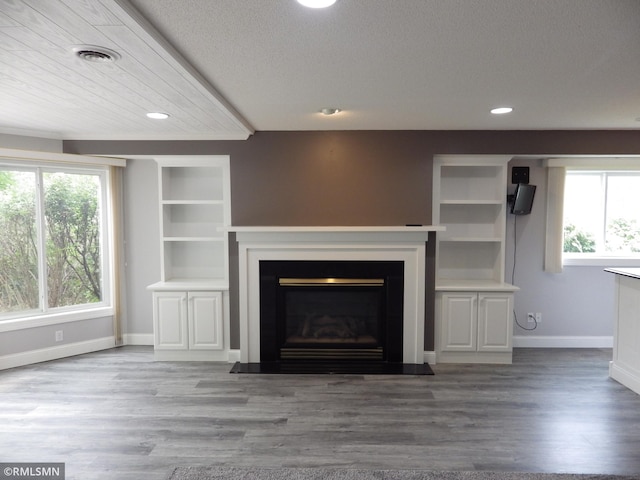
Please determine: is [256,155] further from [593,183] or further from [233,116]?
[593,183]

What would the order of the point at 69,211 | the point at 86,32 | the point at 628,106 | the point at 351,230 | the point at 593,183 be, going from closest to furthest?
1. the point at 86,32
2. the point at 628,106
3. the point at 351,230
4. the point at 69,211
5. the point at 593,183

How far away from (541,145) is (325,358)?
2964 mm

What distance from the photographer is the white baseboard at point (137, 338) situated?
171 inches

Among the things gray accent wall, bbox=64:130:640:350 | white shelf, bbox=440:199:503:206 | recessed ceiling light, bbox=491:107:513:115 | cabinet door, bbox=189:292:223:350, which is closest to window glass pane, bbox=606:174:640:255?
gray accent wall, bbox=64:130:640:350

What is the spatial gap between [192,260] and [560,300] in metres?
4.21

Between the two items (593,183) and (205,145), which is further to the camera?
(593,183)

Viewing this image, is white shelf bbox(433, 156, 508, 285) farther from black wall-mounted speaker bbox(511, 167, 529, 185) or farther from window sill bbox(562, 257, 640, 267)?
window sill bbox(562, 257, 640, 267)

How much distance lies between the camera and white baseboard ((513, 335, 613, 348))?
14.0 feet

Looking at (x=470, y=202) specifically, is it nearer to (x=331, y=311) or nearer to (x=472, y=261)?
(x=472, y=261)

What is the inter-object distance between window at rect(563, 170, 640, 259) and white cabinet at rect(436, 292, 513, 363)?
4.36 ft

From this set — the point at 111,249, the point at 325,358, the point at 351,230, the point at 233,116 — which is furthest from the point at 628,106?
the point at 111,249

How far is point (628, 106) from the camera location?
2812 millimetres

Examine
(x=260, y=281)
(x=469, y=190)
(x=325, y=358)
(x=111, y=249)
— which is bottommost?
(x=325, y=358)

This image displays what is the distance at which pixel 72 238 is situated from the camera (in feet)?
13.3
